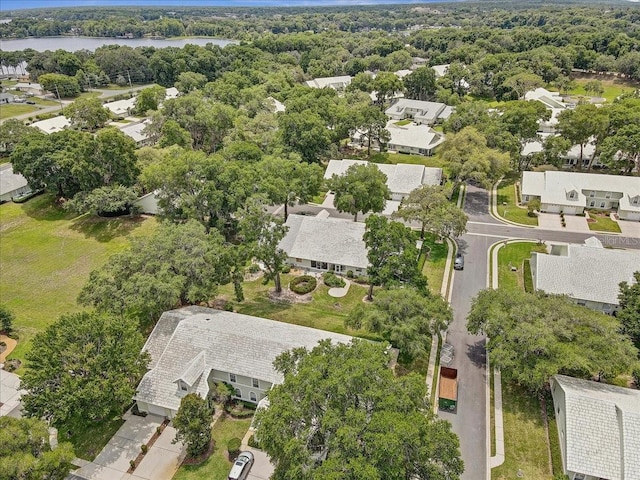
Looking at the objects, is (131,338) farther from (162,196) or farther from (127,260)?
(162,196)

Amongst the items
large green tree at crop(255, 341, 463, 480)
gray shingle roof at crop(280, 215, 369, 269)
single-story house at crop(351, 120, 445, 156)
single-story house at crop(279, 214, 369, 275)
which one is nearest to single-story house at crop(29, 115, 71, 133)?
single-story house at crop(351, 120, 445, 156)

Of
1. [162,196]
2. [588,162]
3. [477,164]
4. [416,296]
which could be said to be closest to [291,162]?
[162,196]

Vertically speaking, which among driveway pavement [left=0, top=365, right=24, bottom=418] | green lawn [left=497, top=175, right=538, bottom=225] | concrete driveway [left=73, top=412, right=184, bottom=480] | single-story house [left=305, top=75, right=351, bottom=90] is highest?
single-story house [left=305, top=75, right=351, bottom=90]

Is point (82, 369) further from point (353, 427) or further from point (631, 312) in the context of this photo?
point (631, 312)

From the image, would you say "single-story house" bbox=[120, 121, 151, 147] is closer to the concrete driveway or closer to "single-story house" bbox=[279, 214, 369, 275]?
"single-story house" bbox=[279, 214, 369, 275]

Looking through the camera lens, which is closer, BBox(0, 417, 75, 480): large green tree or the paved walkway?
BBox(0, 417, 75, 480): large green tree

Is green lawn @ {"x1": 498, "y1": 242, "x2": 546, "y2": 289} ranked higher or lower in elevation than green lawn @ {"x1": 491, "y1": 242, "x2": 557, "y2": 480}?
higher
